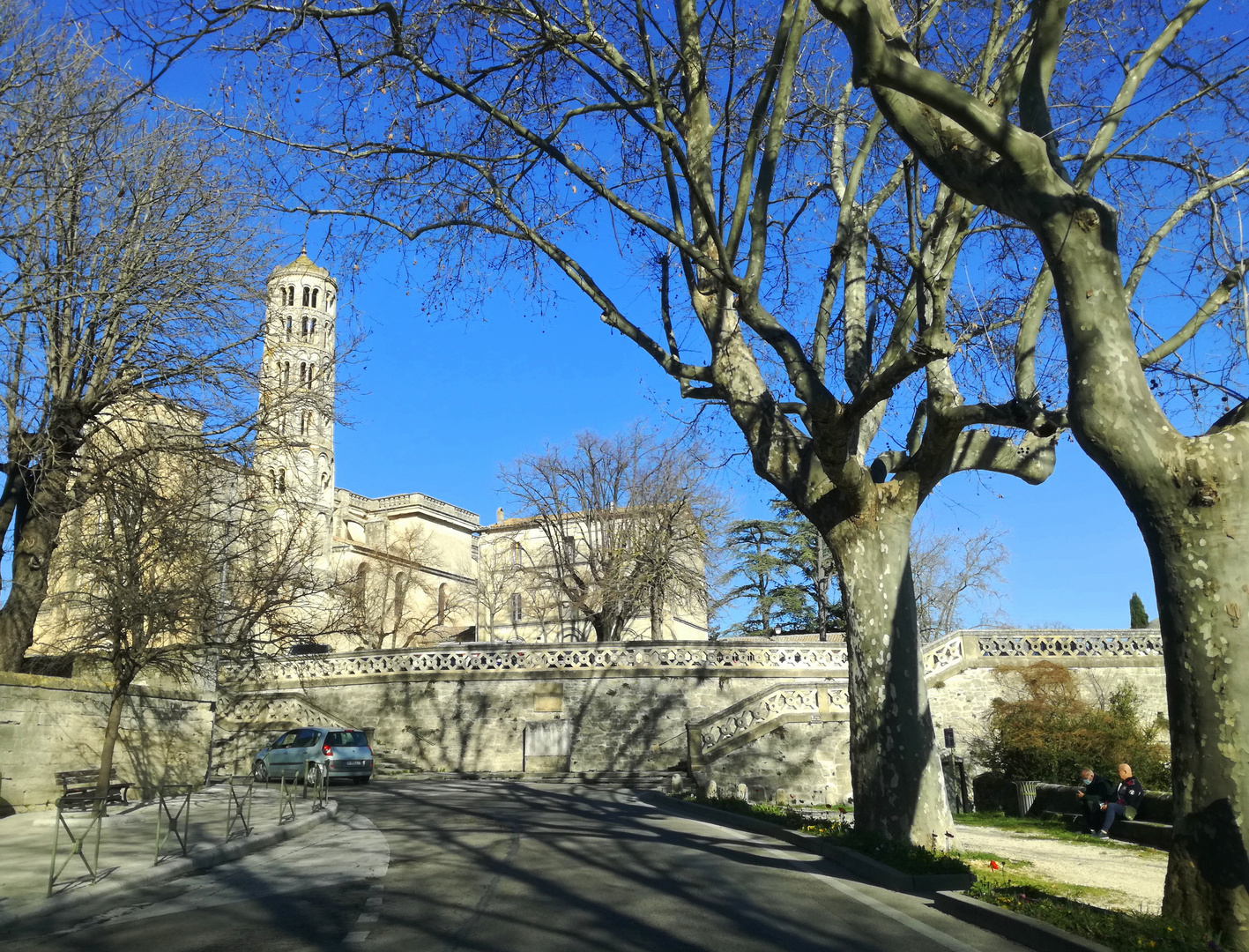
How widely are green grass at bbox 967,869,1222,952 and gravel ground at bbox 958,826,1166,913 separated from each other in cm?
46

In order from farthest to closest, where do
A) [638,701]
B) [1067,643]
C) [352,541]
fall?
[352,541] → [638,701] → [1067,643]

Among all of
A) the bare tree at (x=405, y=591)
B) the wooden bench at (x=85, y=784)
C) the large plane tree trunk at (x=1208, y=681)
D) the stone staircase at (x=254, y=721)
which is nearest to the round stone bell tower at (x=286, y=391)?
the wooden bench at (x=85, y=784)

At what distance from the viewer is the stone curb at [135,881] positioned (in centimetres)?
779

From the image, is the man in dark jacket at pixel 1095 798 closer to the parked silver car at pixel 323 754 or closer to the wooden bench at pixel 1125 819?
the wooden bench at pixel 1125 819

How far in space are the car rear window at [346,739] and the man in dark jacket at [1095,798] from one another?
18337 mm

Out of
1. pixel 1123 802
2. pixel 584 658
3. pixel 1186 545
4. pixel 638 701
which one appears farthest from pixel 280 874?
pixel 584 658

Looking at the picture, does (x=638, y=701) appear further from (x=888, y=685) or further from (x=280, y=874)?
(x=280, y=874)

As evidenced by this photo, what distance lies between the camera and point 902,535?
1115cm

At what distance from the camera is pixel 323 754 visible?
82.1 feet

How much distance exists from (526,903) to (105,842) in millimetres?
7086

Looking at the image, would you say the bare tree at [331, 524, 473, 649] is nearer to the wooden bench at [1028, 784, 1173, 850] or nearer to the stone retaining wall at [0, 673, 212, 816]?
the stone retaining wall at [0, 673, 212, 816]

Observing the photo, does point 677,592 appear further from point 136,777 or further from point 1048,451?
point 1048,451

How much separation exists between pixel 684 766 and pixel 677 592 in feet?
41.7

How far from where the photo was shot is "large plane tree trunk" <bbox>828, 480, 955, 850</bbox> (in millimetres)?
10398
